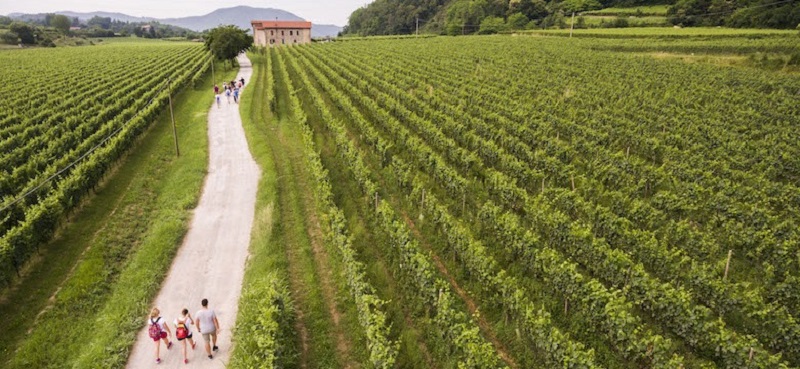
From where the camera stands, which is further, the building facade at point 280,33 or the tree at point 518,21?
the tree at point 518,21

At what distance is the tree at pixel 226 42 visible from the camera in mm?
66188

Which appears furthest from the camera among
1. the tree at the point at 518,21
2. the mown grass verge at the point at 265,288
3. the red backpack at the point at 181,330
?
the tree at the point at 518,21

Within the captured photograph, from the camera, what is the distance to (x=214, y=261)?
58.6 feet

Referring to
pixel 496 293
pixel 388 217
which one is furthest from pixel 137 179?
pixel 496 293

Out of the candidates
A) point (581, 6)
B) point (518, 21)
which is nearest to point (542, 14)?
point (518, 21)

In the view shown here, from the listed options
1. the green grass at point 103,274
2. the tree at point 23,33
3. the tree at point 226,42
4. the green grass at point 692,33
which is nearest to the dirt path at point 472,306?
the green grass at point 103,274

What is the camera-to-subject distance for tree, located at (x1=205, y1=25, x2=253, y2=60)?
66188mm

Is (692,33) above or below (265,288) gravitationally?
above

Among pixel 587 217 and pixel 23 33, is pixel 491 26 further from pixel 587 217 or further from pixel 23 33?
pixel 23 33

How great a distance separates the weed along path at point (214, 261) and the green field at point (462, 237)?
553 mm

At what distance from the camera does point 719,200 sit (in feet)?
62.0

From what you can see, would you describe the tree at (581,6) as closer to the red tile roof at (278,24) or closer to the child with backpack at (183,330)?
the red tile roof at (278,24)

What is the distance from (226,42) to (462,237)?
61.5 metres

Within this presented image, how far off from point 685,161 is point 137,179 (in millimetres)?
30697
